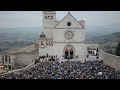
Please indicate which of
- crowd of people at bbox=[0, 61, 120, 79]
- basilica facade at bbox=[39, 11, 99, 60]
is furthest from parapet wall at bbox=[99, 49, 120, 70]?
basilica facade at bbox=[39, 11, 99, 60]

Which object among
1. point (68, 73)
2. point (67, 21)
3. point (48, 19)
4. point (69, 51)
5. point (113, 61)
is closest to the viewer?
point (68, 73)

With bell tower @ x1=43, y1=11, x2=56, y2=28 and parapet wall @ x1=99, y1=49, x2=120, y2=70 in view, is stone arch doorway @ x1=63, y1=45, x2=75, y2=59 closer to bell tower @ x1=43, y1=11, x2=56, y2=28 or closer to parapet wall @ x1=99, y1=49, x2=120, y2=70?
bell tower @ x1=43, y1=11, x2=56, y2=28

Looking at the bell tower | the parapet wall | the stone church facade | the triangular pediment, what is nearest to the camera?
the parapet wall

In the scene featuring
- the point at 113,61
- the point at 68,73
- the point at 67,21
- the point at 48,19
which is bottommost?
the point at 68,73

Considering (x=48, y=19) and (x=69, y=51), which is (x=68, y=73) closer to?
(x=69, y=51)

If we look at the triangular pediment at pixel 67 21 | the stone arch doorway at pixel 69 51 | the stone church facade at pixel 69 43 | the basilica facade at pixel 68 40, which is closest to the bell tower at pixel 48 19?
the stone church facade at pixel 69 43

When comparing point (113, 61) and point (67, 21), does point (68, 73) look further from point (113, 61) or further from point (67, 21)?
point (67, 21)

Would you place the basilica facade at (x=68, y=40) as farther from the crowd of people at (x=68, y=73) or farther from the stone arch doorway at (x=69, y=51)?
→ the crowd of people at (x=68, y=73)

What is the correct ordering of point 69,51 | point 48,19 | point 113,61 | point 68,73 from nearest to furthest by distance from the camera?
point 68,73 → point 113,61 → point 69,51 → point 48,19

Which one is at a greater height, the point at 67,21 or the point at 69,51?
the point at 67,21

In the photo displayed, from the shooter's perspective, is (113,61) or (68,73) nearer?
(68,73)

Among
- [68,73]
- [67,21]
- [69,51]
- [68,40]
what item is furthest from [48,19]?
[68,73]
